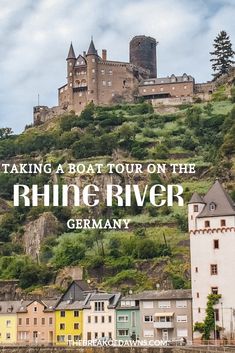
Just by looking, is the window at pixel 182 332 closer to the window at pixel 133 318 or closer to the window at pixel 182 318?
the window at pixel 182 318

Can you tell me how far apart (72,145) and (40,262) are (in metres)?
32.0

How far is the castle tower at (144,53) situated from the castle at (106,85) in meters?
8.38

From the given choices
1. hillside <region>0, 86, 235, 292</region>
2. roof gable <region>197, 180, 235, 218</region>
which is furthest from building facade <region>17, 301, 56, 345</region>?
roof gable <region>197, 180, 235, 218</region>

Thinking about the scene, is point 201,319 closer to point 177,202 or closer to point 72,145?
point 177,202

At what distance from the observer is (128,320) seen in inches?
3157

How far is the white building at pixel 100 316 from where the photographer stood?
81250mm

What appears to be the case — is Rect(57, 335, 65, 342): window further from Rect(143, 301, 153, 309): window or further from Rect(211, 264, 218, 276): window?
Rect(211, 264, 218, 276): window

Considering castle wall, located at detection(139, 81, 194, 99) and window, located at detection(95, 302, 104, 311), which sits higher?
castle wall, located at detection(139, 81, 194, 99)

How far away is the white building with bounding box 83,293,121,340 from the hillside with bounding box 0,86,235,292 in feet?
41.6

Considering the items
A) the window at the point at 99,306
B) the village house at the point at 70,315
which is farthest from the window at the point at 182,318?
the village house at the point at 70,315

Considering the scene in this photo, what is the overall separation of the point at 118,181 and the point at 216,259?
180 ft

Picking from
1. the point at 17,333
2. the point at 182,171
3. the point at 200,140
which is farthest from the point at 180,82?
the point at 17,333

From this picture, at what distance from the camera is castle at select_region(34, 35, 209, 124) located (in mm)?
154375

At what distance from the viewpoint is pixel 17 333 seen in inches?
3442
